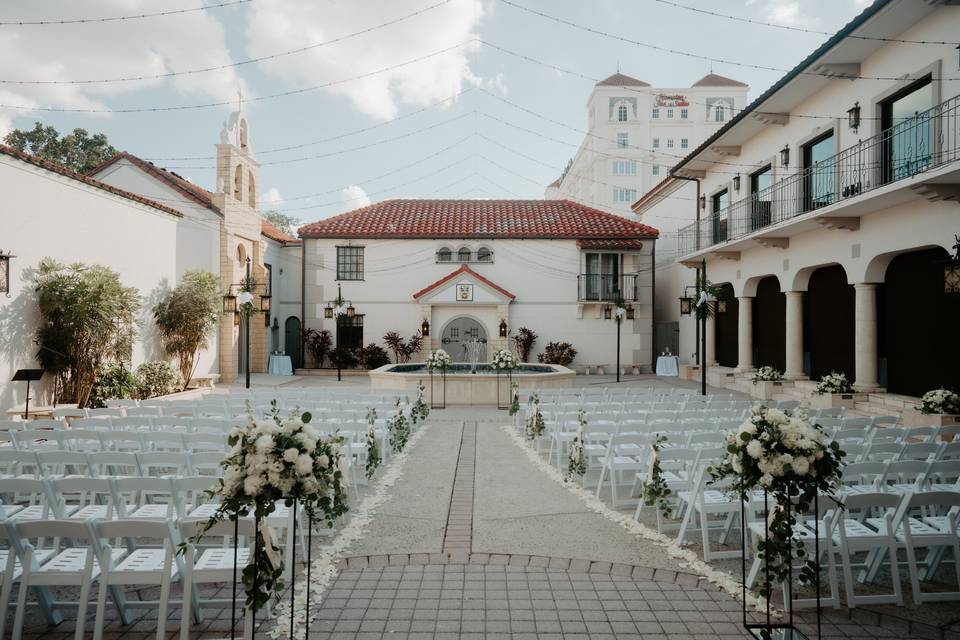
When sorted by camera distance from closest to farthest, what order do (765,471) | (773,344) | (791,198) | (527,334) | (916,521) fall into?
1. (765,471)
2. (916,521)
3. (791,198)
4. (773,344)
5. (527,334)

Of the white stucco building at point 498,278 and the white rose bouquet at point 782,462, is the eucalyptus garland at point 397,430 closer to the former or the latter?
the white rose bouquet at point 782,462

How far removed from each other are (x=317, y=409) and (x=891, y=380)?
13.0 meters

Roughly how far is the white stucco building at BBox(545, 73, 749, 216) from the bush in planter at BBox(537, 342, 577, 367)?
3154 cm

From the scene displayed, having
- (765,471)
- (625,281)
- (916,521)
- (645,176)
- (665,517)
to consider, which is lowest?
(665,517)

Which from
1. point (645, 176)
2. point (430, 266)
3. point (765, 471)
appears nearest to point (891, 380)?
point (765, 471)

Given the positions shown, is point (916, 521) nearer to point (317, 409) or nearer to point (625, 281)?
point (317, 409)

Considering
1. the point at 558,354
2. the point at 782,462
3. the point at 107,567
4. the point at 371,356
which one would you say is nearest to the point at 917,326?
the point at 782,462

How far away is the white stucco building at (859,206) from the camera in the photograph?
34.9 feet

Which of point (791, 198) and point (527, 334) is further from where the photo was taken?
point (527, 334)

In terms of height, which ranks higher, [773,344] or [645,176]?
[645,176]

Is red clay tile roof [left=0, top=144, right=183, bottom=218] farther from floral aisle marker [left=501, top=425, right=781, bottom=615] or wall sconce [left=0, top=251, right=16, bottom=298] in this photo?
floral aisle marker [left=501, top=425, right=781, bottom=615]

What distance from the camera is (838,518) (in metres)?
4.21

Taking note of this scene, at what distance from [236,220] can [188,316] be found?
541cm

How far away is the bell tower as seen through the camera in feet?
67.9
